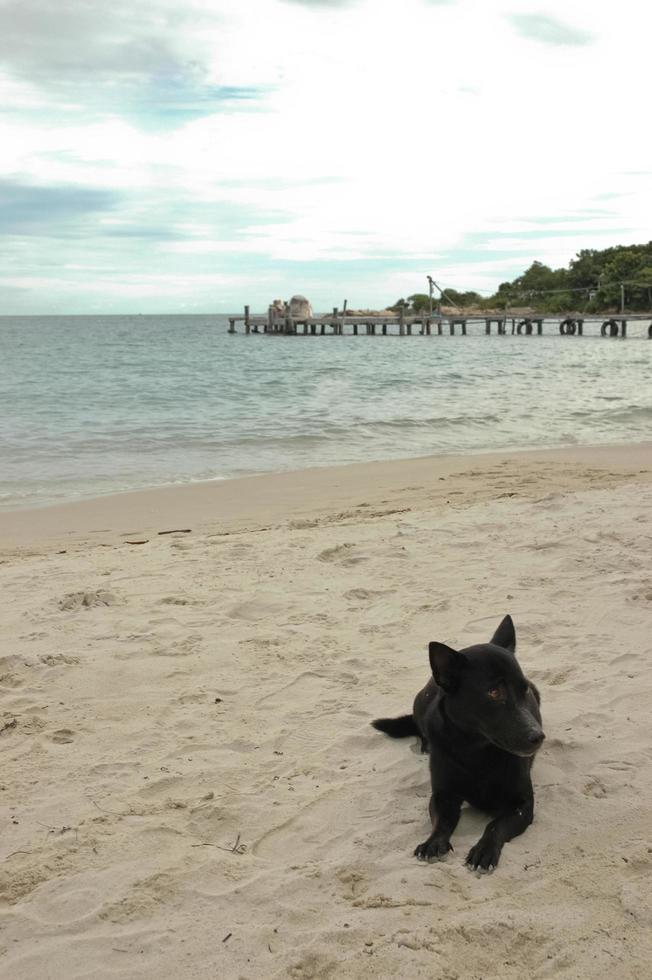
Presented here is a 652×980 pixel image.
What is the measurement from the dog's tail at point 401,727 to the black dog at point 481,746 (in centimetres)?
49

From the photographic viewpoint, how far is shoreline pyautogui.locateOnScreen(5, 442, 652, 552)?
8.06 meters

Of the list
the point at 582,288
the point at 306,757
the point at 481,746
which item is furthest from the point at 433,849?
the point at 582,288

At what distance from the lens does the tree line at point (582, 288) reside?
73562 mm

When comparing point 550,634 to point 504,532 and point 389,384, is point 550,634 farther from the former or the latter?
point 389,384

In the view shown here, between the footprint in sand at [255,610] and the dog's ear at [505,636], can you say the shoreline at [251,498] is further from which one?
the dog's ear at [505,636]

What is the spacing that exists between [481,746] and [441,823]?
0.27 metres

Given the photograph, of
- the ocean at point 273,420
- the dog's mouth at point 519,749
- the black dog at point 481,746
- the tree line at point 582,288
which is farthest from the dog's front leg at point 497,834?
the tree line at point 582,288

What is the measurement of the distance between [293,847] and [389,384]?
22.4 m

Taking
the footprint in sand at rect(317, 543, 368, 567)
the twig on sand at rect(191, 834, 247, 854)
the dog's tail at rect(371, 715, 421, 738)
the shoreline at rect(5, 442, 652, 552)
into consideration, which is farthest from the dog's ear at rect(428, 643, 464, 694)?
the shoreline at rect(5, 442, 652, 552)

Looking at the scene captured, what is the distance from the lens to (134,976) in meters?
2.24

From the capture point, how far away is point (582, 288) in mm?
80688

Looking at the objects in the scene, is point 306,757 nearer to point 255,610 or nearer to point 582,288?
point 255,610

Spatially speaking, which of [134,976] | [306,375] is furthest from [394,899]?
[306,375]

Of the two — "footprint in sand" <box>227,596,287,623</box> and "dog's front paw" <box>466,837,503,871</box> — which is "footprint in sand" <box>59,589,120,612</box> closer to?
"footprint in sand" <box>227,596,287,623</box>
